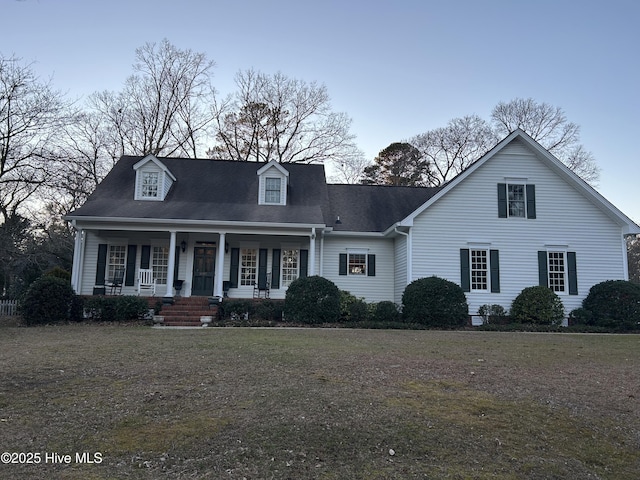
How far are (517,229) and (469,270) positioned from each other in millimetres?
2512

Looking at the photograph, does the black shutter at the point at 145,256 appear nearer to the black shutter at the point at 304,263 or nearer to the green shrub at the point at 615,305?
the black shutter at the point at 304,263

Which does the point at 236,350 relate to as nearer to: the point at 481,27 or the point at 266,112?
the point at 481,27

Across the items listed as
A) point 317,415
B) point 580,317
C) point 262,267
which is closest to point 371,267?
point 262,267

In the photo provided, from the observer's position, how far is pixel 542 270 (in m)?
17.4

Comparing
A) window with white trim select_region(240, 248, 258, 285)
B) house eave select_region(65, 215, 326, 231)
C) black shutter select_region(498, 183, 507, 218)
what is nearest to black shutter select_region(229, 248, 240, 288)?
window with white trim select_region(240, 248, 258, 285)

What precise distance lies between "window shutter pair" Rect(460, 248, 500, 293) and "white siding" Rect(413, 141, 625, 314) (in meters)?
0.15

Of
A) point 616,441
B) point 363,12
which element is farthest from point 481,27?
point 616,441

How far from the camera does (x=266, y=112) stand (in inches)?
1270

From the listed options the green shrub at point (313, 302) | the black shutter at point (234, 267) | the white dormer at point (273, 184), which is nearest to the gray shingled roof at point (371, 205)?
the white dormer at point (273, 184)

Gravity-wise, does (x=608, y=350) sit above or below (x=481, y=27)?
below

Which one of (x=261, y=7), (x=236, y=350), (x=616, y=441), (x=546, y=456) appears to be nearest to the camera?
(x=546, y=456)

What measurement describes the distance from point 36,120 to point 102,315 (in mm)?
10249

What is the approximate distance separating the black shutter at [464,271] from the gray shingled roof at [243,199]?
3634 mm

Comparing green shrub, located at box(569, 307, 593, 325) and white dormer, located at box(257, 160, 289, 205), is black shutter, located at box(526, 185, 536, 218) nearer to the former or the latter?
green shrub, located at box(569, 307, 593, 325)
